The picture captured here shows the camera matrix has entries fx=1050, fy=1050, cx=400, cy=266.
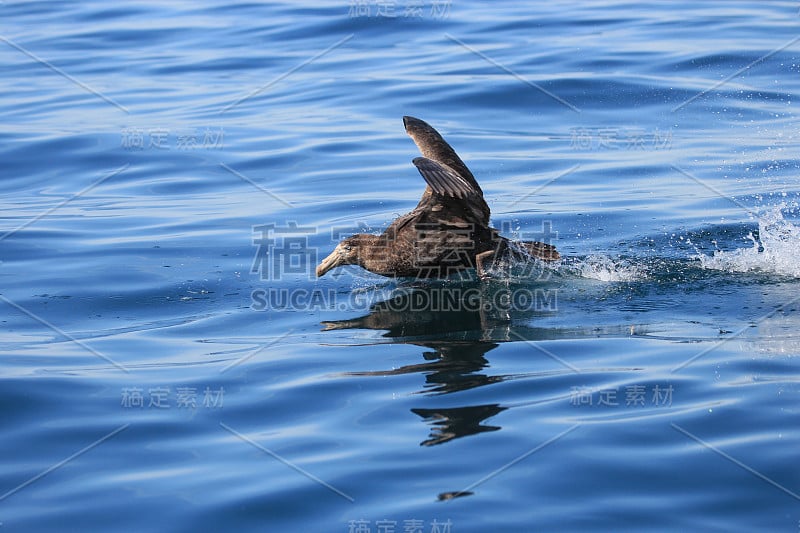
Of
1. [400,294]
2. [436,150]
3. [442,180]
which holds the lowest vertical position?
[400,294]

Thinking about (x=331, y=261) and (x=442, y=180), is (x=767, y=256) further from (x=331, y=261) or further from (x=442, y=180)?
(x=331, y=261)

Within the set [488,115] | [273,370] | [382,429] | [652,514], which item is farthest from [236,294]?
[488,115]

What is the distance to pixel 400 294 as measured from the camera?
8.96 metres

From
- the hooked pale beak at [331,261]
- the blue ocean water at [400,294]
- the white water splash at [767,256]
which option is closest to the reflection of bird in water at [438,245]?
the hooked pale beak at [331,261]

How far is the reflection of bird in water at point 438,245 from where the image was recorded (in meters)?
8.76

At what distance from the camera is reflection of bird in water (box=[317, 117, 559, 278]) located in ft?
28.7

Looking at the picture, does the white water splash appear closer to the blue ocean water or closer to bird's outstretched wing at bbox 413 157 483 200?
the blue ocean water

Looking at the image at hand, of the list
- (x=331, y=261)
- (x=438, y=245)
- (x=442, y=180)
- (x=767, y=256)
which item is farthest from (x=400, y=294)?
(x=767, y=256)

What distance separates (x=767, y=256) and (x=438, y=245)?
8.88 feet

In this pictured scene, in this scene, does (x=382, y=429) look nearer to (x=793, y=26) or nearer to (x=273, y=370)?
(x=273, y=370)

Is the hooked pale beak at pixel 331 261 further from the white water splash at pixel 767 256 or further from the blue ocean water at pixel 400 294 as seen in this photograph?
the white water splash at pixel 767 256

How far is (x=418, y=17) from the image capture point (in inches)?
784

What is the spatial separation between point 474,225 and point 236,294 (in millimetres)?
2103

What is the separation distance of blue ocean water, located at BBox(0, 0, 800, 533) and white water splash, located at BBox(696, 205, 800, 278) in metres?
0.03
